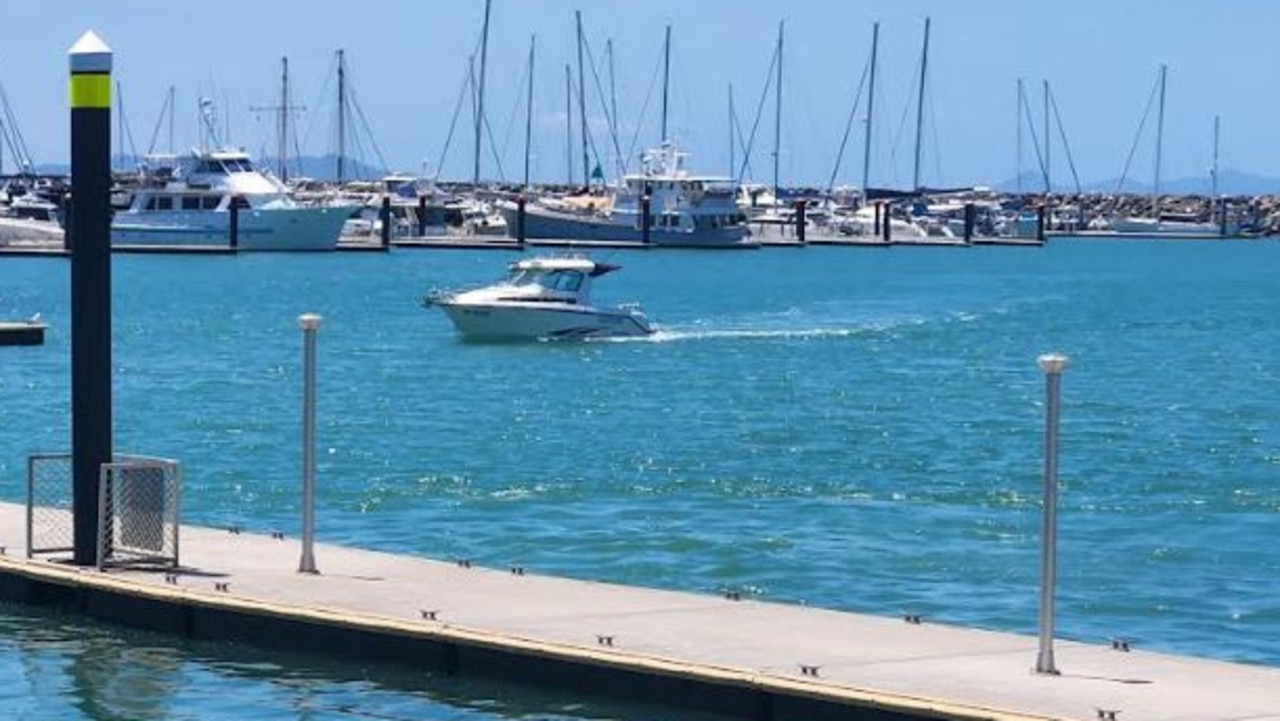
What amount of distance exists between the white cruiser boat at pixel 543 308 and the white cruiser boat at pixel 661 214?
6901 centimetres

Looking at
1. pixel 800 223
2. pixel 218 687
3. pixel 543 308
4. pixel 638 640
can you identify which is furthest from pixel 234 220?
pixel 638 640

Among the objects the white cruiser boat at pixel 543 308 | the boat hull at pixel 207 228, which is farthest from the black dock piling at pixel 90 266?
the boat hull at pixel 207 228

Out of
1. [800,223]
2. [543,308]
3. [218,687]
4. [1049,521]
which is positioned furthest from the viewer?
[800,223]

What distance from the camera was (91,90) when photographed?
70.0ft

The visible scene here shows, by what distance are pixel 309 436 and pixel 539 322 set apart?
44.6 m

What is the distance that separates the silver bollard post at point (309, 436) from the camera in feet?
68.4

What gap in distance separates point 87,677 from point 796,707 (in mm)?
5485

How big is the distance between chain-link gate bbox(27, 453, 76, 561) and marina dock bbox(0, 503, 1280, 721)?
0.23 meters

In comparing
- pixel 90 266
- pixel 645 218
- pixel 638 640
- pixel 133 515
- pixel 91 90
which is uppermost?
pixel 91 90

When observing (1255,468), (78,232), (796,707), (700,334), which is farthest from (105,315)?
(700,334)

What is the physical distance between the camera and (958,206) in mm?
195500

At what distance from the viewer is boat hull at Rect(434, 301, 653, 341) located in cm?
6588

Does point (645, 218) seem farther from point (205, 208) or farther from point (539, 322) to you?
point (539, 322)

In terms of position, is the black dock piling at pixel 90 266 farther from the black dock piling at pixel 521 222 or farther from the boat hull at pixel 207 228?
the black dock piling at pixel 521 222
